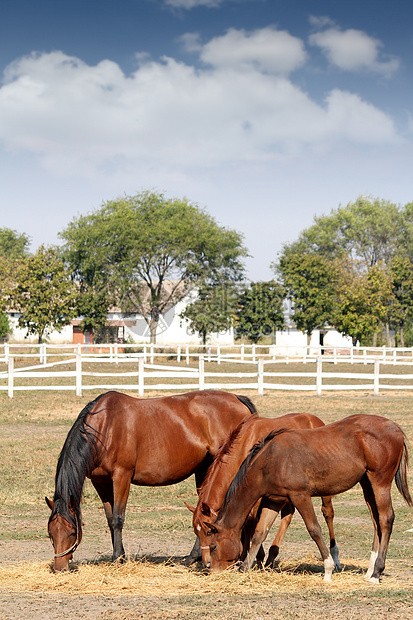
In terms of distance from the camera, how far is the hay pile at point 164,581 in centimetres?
612

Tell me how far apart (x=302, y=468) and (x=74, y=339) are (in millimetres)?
65643

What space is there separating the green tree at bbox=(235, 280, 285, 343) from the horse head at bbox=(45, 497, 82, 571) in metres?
48.9

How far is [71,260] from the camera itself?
58969 mm

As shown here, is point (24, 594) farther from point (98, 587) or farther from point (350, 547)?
point (350, 547)

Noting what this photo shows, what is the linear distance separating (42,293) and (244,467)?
1805 inches

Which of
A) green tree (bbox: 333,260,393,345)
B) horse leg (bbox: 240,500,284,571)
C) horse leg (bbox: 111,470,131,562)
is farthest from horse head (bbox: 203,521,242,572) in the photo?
green tree (bbox: 333,260,393,345)

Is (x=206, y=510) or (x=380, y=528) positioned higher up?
(x=206, y=510)

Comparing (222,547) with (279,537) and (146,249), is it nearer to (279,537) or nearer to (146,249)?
(279,537)

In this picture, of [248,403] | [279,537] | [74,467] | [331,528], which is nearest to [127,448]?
[74,467]

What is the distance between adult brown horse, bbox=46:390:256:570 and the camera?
6590 mm

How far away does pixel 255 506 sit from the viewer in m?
6.74

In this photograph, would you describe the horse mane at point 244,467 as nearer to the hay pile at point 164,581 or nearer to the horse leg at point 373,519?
the hay pile at point 164,581

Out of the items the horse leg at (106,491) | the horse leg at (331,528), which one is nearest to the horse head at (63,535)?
the horse leg at (106,491)

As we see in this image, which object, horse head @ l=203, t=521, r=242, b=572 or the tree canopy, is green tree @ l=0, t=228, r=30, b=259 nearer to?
the tree canopy
